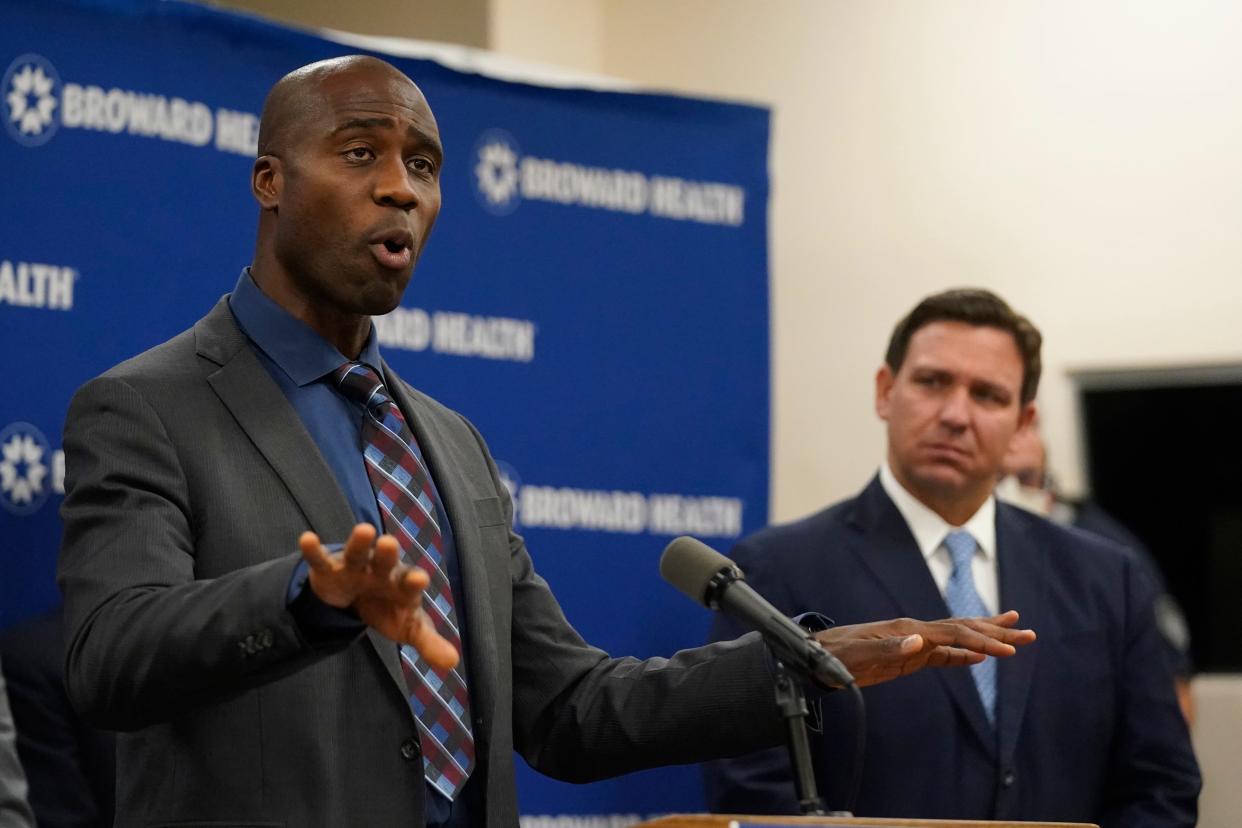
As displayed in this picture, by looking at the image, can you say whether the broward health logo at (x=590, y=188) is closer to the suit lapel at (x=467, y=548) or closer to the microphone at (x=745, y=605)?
the suit lapel at (x=467, y=548)

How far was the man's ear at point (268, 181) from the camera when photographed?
2.53 metres

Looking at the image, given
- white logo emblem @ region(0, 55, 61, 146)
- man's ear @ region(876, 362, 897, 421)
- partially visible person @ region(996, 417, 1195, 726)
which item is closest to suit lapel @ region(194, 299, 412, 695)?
white logo emblem @ region(0, 55, 61, 146)

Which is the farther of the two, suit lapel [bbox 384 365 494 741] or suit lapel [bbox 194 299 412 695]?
suit lapel [bbox 384 365 494 741]

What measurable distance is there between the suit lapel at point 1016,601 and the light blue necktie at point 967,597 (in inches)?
0.9

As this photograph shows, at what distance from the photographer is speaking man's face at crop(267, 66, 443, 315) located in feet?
8.06

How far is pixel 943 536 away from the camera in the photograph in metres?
4.06

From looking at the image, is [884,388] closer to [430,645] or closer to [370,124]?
[370,124]

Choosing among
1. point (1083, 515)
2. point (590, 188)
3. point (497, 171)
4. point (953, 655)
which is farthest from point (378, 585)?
point (1083, 515)

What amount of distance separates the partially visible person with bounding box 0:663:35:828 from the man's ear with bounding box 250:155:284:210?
1085mm

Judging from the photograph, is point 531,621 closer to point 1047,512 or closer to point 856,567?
point 856,567

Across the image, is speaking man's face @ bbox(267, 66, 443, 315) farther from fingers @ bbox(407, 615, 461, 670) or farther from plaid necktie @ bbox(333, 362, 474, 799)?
fingers @ bbox(407, 615, 461, 670)

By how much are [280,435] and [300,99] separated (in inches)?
19.9

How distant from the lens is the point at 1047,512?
6332 millimetres

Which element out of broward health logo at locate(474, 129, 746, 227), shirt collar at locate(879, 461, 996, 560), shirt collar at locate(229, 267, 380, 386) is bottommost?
shirt collar at locate(879, 461, 996, 560)
